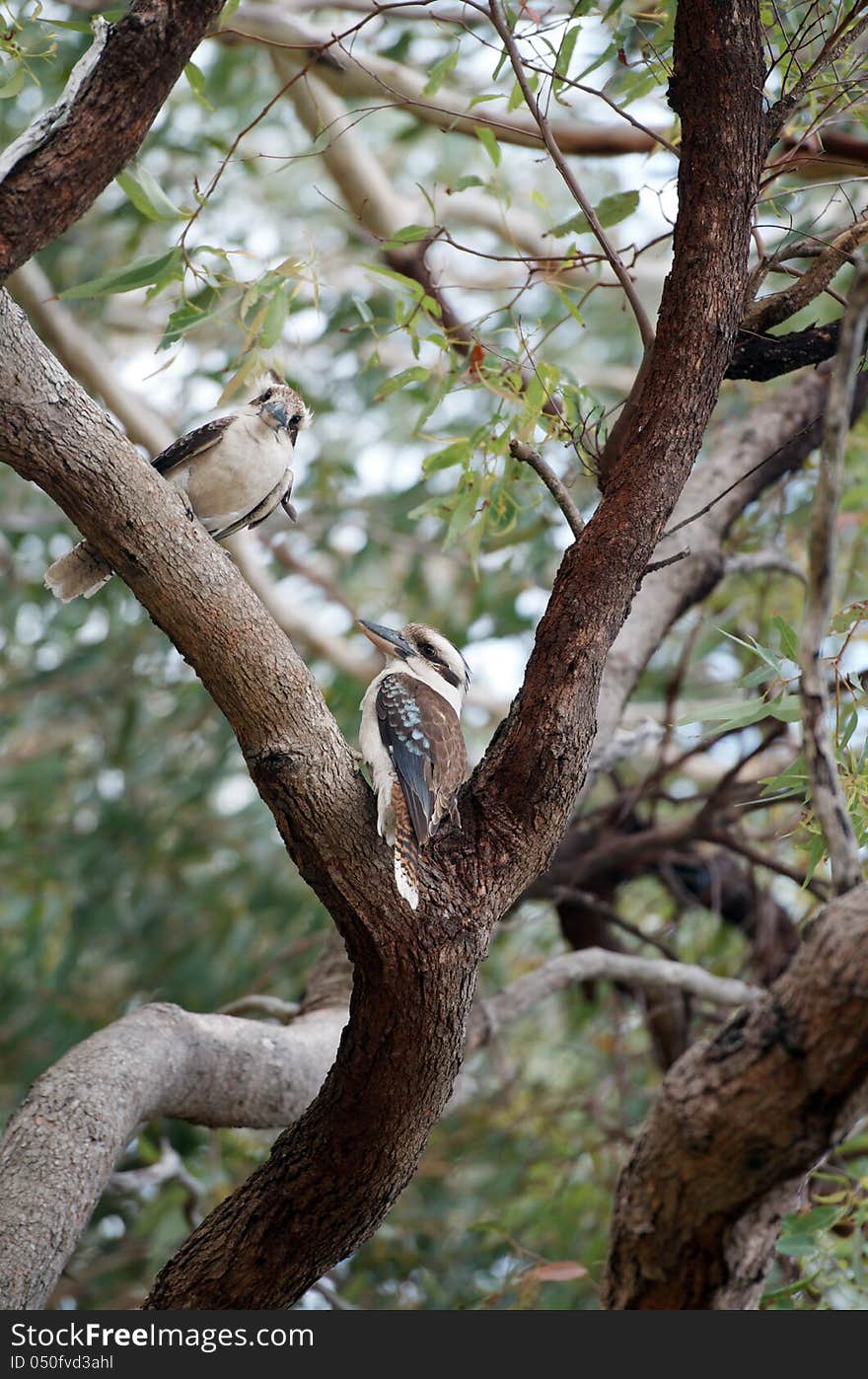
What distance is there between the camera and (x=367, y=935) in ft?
4.83

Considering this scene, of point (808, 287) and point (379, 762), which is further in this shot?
point (379, 762)

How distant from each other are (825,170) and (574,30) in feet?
4.63

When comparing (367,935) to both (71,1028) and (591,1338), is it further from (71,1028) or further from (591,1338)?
(71,1028)

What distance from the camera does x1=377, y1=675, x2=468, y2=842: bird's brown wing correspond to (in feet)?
5.33

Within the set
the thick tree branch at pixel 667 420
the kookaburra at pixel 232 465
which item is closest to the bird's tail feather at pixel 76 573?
the kookaburra at pixel 232 465

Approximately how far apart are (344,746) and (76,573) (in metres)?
0.71

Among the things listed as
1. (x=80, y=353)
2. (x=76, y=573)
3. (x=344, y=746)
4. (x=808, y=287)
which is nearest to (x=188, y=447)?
(x=76, y=573)

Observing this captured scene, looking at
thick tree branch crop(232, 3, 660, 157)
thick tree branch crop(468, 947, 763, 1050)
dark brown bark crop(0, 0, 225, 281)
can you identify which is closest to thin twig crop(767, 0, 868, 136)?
dark brown bark crop(0, 0, 225, 281)

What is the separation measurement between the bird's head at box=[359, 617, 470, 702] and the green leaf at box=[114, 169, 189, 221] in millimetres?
697

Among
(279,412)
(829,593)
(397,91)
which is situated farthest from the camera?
(397,91)

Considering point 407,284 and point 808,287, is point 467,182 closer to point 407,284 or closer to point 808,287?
point 407,284

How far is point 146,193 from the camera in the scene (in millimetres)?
1920

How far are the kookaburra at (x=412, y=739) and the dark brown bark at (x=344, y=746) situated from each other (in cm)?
3

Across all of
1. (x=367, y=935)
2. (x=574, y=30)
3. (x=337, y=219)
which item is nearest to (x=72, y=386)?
(x=367, y=935)
